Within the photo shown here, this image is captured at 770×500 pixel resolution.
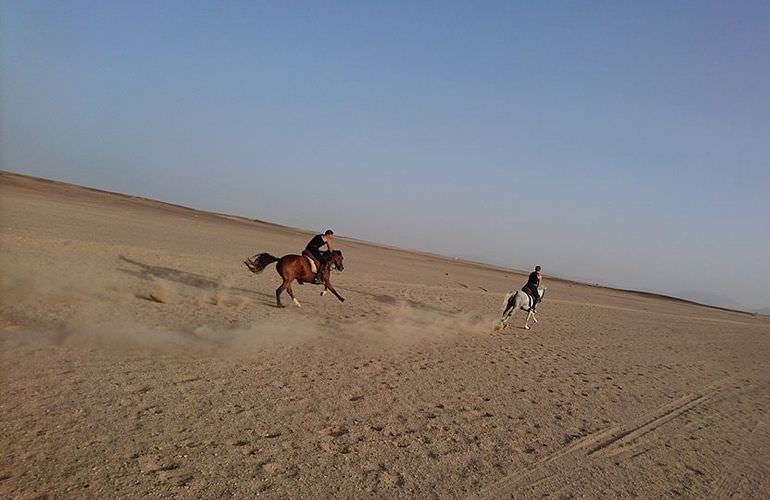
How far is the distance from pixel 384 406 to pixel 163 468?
3.68 meters

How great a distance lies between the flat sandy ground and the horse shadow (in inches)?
8.8

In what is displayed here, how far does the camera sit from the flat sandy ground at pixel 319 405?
5.27m

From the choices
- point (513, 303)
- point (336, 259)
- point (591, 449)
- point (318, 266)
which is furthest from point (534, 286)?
point (591, 449)

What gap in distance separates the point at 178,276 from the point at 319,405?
12208 mm

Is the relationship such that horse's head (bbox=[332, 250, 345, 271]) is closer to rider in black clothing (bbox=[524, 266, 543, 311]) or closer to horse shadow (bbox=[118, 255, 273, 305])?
horse shadow (bbox=[118, 255, 273, 305])

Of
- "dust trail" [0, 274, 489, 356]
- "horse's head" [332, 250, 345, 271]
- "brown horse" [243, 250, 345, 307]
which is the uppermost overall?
"horse's head" [332, 250, 345, 271]

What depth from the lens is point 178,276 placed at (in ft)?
58.1

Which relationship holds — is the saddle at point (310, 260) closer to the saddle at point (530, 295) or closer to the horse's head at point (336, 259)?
the horse's head at point (336, 259)

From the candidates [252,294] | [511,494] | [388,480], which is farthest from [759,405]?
[252,294]

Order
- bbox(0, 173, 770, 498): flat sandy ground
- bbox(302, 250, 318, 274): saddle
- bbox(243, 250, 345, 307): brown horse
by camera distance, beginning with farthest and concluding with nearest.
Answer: bbox(302, 250, 318, 274): saddle < bbox(243, 250, 345, 307): brown horse < bbox(0, 173, 770, 498): flat sandy ground

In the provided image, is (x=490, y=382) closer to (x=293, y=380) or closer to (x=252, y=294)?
(x=293, y=380)

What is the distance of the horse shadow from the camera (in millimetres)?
16609

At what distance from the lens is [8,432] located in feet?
17.1

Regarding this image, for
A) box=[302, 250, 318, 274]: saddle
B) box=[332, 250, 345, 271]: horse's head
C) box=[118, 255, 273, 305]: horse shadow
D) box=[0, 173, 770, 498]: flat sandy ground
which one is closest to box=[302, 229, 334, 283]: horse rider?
box=[302, 250, 318, 274]: saddle
